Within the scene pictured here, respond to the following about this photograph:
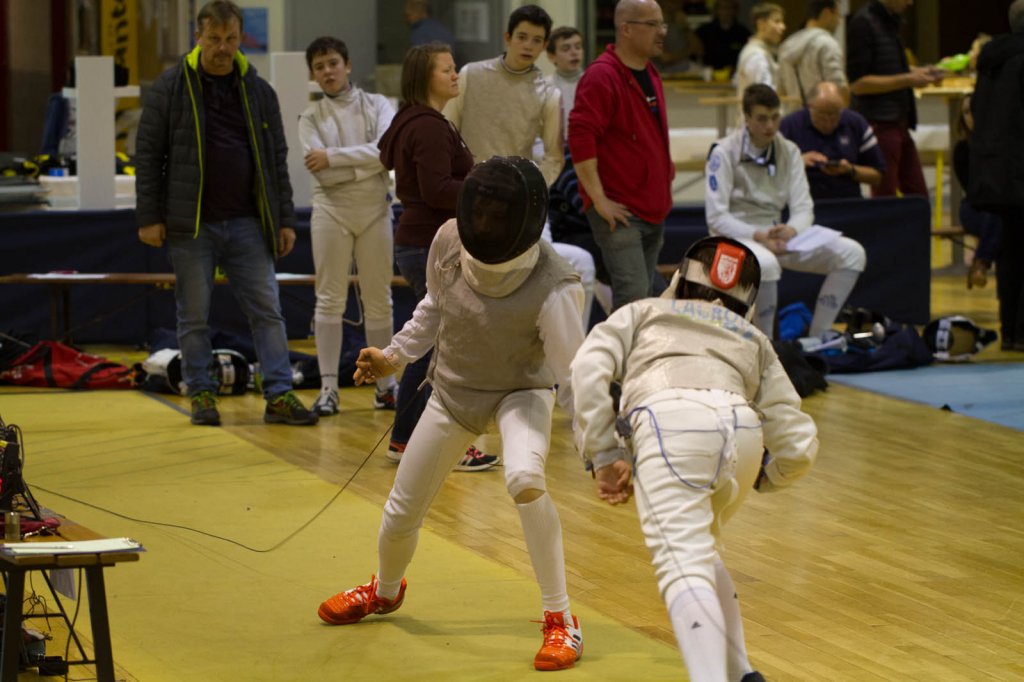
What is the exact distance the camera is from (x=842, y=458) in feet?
19.5

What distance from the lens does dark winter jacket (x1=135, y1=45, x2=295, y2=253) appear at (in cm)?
609

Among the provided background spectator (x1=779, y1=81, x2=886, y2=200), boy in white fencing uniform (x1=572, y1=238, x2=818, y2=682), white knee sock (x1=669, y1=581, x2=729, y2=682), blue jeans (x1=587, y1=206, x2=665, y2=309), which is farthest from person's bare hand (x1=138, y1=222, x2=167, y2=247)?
background spectator (x1=779, y1=81, x2=886, y2=200)

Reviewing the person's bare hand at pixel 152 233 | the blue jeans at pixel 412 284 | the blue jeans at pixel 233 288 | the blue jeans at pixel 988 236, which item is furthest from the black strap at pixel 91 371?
the blue jeans at pixel 988 236

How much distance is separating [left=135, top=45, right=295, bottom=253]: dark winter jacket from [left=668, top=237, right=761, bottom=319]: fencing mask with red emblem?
3.36 meters

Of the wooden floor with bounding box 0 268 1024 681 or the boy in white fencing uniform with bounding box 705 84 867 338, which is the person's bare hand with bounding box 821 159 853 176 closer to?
the boy in white fencing uniform with bounding box 705 84 867 338

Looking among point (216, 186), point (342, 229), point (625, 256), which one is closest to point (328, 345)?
point (342, 229)

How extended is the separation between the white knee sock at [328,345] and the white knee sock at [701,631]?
4034 mm

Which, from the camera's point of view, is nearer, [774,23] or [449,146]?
[449,146]

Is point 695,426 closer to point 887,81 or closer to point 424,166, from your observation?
point 424,166

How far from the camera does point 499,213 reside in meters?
3.47

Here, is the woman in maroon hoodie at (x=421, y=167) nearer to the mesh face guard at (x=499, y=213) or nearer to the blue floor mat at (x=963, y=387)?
the mesh face guard at (x=499, y=213)

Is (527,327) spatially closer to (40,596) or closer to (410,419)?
(40,596)

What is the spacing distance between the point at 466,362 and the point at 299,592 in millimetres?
953

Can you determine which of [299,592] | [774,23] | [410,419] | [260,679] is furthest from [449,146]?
[774,23]
